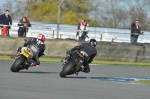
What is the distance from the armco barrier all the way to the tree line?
2685 cm

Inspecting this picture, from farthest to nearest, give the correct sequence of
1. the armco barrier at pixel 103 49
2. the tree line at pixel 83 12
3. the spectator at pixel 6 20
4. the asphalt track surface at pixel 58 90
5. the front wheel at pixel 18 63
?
the tree line at pixel 83 12, the spectator at pixel 6 20, the armco barrier at pixel 103 49, the front wheel at pixel 18 63, the asphalt track surface at pixel 58 90

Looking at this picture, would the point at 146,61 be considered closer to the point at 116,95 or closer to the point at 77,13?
the point at 116,95

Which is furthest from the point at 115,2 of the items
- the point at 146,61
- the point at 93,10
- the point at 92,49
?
the point at 92,49

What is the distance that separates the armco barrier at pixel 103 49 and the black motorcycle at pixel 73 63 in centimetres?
962

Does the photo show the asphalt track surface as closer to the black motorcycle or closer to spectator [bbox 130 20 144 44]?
the black motorcycle

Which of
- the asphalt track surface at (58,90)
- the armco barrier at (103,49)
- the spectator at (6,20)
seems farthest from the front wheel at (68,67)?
the spectator at (6,20)

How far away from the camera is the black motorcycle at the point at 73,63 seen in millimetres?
15727

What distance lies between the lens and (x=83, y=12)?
62156mm

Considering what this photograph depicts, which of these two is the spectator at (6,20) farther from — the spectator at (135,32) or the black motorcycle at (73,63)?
the black motorcycle at (73,63)

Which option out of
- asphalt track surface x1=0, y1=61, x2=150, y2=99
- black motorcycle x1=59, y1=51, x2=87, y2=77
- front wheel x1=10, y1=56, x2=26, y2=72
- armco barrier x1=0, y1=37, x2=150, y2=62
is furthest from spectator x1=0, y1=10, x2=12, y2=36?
asphalt track surface x1=0, y1=61, x2=150, y2=99

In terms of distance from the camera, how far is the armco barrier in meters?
25.5

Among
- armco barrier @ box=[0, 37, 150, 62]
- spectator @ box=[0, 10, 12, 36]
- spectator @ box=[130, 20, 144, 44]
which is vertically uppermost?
spectator @ box=[0, 10, 12, 36]

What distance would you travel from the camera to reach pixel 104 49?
26.0 meters

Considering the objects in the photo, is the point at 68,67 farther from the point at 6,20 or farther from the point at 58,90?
the point at 6,20
